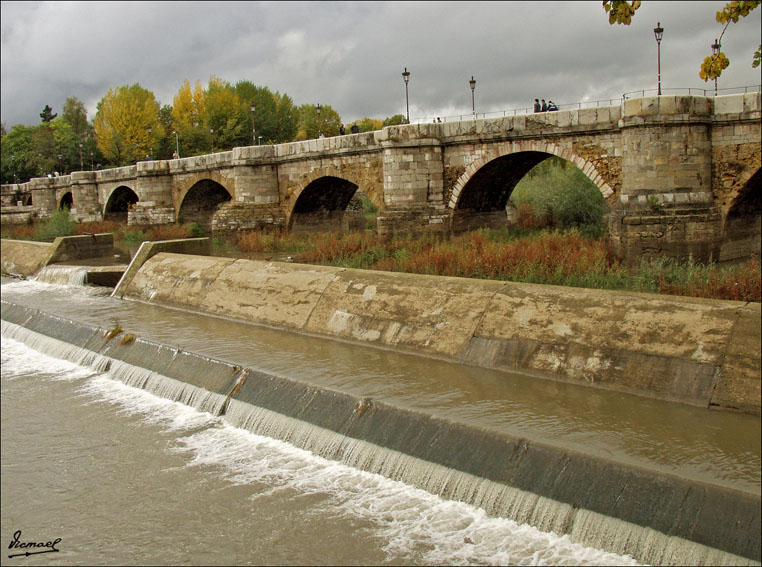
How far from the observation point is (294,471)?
6824 mm

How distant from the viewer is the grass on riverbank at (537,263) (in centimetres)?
1132

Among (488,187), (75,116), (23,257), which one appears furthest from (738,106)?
(75,116)

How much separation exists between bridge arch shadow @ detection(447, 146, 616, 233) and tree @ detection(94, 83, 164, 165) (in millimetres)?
45348

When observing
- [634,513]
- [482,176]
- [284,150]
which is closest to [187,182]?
[284,150]

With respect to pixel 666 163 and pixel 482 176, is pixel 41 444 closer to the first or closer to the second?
pixel 666 163

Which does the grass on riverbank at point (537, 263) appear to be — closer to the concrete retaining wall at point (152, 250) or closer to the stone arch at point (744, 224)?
the stone arch at point (744, 224)

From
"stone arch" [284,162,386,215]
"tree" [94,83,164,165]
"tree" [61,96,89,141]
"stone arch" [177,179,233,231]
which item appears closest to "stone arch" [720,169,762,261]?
"stone arch" [284,162,386,215]

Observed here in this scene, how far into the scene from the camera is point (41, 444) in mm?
7914

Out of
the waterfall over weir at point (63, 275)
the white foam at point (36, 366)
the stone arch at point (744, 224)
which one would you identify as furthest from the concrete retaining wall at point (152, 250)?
the stone arch at point (744, 224)

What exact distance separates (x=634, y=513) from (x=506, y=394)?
8.31 ft

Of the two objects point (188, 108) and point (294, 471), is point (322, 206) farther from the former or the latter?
point (188, 108)

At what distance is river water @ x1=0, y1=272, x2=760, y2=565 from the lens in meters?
5.48

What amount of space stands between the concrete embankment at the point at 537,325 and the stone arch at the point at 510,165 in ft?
28.3

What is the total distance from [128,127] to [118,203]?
67.8ft
